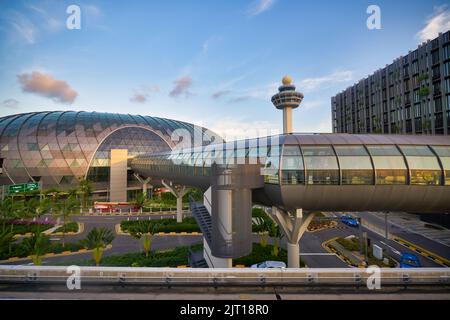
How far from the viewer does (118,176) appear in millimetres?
52344

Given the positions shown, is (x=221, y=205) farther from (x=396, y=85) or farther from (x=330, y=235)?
(x=396, y=85)

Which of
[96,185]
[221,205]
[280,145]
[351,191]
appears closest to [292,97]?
[280,145]

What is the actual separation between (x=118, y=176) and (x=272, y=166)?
1904 inches

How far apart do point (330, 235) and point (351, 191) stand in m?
20.7

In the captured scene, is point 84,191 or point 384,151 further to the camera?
point 84,191

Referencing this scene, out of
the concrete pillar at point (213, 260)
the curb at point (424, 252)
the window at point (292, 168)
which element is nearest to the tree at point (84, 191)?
the concrete pillar at point (213, 260)

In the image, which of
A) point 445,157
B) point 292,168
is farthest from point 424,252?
point 292,168

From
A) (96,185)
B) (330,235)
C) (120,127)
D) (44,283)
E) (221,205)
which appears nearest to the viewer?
(44,283)

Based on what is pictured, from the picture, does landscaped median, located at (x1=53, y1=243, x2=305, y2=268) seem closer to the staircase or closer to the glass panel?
the staircase

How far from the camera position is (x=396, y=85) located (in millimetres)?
63250

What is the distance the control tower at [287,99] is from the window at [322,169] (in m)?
11.9

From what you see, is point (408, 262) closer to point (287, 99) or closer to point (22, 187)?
point (287, 99)

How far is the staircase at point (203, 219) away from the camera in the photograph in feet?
46.7

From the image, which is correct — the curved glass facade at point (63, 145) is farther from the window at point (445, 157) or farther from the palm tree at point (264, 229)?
the window at point (445, 157)
